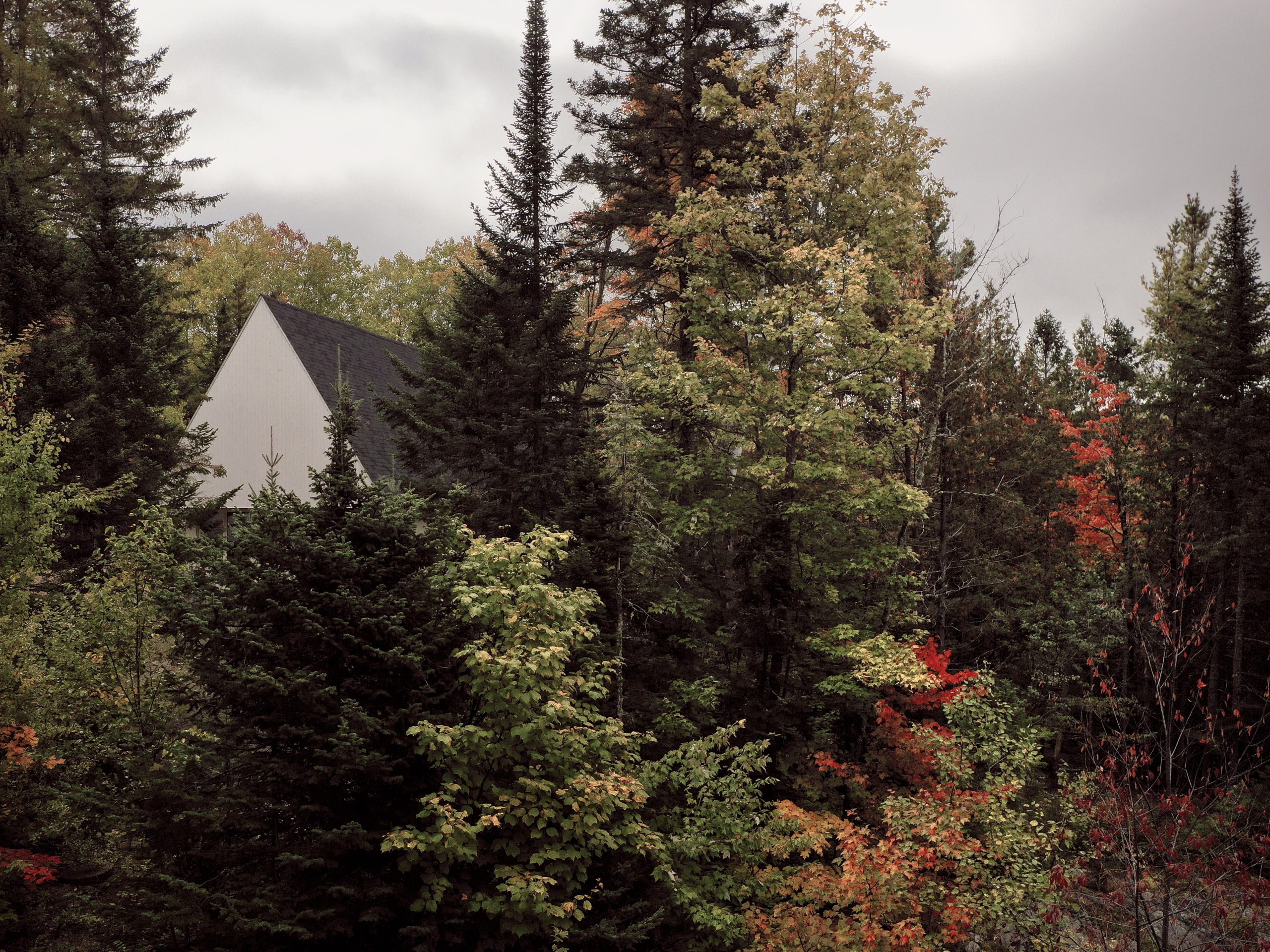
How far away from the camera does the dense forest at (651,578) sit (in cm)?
954

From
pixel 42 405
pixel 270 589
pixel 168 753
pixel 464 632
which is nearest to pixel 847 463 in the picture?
pixel 464 632

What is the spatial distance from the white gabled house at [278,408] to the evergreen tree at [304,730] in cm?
1342

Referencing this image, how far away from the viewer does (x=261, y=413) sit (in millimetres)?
24375

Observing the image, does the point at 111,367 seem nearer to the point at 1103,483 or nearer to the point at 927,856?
the point at 927,856

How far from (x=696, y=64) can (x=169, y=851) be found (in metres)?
18.9

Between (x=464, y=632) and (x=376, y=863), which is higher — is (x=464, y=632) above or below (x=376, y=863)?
above

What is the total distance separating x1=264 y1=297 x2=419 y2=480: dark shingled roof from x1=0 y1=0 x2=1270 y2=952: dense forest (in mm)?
3247

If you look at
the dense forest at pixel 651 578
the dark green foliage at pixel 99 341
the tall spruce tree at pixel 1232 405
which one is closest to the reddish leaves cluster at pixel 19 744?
the dense forest at pixel 651 578

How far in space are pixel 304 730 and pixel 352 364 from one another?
775 inches

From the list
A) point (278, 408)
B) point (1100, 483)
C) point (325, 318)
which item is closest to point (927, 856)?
point (1100, 483)

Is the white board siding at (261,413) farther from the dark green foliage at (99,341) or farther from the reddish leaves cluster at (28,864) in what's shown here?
the reddish leaves cluster at (28,864)

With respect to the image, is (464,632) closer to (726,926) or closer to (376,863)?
(376,863)

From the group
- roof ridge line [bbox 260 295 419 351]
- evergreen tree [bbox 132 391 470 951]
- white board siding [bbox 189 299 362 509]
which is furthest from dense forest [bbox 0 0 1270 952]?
roof ridge line [bbox 260 295 419 351]

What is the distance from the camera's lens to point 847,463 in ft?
61.4
